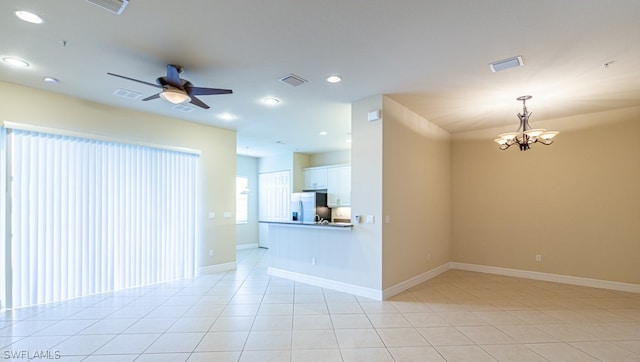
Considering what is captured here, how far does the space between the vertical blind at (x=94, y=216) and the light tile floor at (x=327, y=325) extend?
14.8 inches

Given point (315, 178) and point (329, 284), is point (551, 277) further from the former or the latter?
point (315, 178)

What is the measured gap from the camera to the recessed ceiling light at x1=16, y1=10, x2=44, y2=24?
96.7 inches

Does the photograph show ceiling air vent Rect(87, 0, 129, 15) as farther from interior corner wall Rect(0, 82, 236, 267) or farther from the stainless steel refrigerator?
the stainless steel refrigerator

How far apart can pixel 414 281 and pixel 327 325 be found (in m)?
2.25

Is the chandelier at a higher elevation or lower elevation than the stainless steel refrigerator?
higher

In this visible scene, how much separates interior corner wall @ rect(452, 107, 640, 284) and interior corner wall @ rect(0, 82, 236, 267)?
4911mm

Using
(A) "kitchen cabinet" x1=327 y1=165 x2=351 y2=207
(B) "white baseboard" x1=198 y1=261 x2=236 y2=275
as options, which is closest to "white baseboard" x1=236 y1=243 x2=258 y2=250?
(B) "white baseboard" x1=198 y1=261 x2=236 y2=275

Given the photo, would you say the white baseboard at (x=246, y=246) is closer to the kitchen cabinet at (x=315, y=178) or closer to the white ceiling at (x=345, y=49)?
the kitchen cabinet at (x=315, y=178)

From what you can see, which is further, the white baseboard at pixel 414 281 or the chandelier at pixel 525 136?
the white baseboard at pixel 414 281

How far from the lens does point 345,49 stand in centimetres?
306

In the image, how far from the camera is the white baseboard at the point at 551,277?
4.86 m

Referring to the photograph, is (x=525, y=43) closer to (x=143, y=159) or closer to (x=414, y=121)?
(x=414, y=121)

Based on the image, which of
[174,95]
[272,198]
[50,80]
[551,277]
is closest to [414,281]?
[551,277]

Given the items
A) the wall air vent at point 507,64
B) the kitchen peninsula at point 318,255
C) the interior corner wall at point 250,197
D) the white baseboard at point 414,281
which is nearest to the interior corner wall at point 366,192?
the kitchen peninsula at point 318,255
